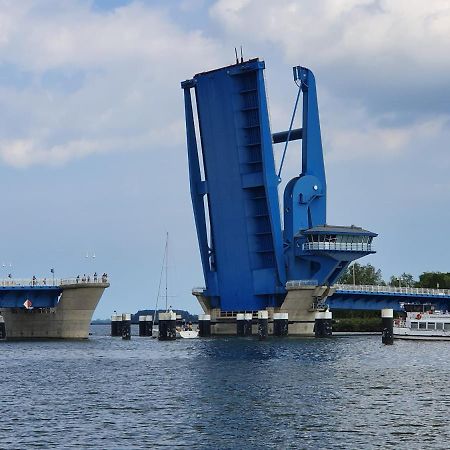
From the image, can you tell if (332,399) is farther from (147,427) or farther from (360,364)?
(360,364)

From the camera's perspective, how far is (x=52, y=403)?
50.0 metres

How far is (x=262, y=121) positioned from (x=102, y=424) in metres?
69.3

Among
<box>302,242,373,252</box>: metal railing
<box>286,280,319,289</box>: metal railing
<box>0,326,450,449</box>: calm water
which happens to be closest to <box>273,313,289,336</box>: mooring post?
<box>286,280,319,289</box>: metal railing

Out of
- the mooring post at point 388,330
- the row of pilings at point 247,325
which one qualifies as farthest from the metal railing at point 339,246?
the mooring post at point 388,330

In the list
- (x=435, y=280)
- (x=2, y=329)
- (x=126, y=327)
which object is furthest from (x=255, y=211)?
(x=435, y=280)

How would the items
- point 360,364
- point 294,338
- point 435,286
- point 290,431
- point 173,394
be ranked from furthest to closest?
1. point 435,286
2. point 294,338
3. point 360,364
4. point 173,394
5. point 290,431

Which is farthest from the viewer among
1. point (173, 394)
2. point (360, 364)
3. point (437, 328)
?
point (437, 328)

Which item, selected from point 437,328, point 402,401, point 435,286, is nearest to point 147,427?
point 402,401

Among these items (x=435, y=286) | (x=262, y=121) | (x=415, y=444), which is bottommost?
(x=415, y=444)

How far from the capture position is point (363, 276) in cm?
18888

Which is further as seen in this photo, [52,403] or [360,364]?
[360,364]

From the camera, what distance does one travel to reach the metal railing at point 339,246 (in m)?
117

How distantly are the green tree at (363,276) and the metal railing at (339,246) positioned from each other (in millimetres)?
62656

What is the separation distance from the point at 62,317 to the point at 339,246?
99.8 ft
